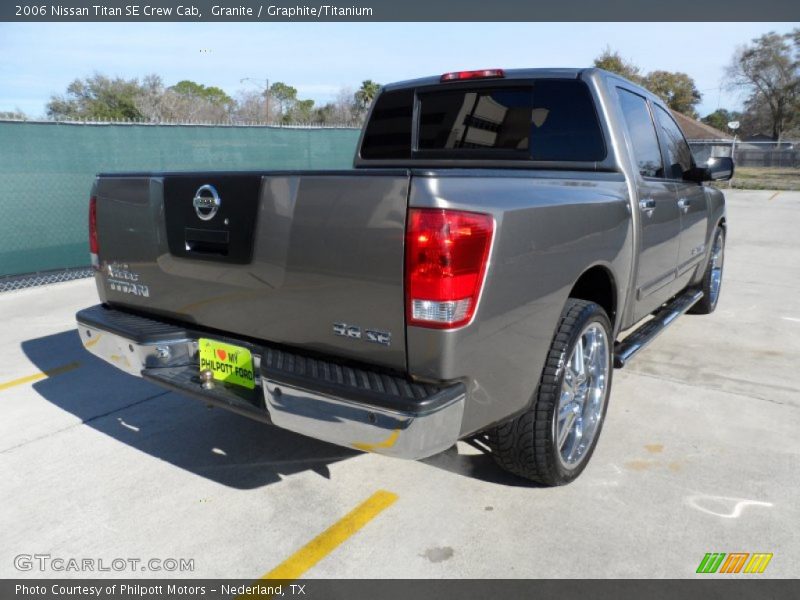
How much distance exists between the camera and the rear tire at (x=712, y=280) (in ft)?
20.3

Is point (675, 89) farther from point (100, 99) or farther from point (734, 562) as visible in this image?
point (734, 562)

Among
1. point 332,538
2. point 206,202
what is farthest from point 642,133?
point 332,538

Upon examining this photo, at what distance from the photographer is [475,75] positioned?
409cm

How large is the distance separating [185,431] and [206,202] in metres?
1.63

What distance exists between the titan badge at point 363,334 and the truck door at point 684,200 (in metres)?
3.02

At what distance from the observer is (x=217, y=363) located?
114 inches

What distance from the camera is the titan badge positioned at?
237cm

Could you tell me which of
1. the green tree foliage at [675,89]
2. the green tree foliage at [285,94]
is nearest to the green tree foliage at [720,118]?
the green tree foliage at [675,89]

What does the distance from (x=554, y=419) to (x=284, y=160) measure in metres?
9.46

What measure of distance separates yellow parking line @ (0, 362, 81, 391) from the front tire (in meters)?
3.50

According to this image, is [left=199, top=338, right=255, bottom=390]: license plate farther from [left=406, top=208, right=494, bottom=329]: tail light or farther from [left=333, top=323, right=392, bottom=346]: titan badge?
[left=406, top=208, right=494, bottom=329]: tail light

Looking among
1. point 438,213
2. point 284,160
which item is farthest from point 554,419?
point 284,160

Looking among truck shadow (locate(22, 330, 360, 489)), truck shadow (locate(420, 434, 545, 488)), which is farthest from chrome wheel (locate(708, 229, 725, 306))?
truck shadow (locate(22, 330, 360, 489))
